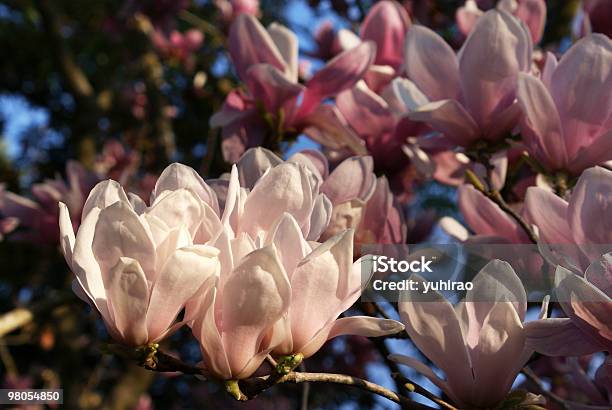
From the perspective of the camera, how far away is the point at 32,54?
5.23 m

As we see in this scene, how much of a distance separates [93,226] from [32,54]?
17.1ft

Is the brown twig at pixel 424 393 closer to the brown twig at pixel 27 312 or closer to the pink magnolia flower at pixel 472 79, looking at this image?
the pink magnolia flower at pixel 472 79

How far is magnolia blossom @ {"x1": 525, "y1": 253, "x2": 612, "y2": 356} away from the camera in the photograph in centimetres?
46

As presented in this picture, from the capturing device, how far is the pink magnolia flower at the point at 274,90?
33.9 inches

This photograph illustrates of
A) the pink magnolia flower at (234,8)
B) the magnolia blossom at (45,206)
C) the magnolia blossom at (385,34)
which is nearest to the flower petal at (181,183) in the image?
the magnolia blossom at (385,34)

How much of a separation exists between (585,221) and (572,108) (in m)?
0.16

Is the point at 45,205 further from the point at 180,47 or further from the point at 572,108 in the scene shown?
the point at 180,47

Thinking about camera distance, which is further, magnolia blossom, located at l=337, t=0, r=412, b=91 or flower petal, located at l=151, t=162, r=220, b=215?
magnolia blossom, located at l=337, t=0, r=412, b=91

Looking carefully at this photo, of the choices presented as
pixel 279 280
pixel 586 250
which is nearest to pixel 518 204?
pixel 586 250

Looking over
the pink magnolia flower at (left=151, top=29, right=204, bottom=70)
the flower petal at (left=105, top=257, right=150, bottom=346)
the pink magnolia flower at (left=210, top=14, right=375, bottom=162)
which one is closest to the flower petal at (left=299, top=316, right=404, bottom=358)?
the flower petal at (left=105, top=257, right=150, bottom=346)

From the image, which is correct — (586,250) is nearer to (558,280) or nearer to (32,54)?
(558,280)

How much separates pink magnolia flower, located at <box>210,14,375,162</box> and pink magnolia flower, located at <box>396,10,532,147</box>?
0.35 feet

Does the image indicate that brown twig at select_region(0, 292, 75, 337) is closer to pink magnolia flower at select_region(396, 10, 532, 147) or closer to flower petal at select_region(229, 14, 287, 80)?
flower petal at select_region(229, 14, 287, 80)

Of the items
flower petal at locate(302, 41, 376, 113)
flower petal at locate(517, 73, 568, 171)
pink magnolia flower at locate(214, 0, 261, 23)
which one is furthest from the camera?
pink magnolia flower at locate(214, 0, 261, 23)
